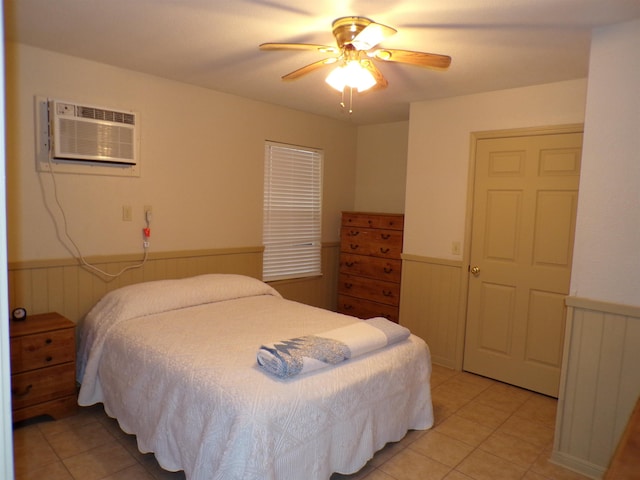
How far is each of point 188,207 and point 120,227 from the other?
22.9 inches

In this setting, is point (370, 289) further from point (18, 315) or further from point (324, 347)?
point (18, 315)

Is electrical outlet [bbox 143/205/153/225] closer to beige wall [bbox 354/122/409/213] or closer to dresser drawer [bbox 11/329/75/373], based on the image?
dresser drawer [bbox 11/329/75/373]

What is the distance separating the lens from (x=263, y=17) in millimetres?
2248

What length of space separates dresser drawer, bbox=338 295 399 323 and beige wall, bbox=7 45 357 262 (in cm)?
122

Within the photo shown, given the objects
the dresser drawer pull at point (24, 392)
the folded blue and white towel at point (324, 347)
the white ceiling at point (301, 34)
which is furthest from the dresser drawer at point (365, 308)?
the dresser drawer pull at point (24, 392)

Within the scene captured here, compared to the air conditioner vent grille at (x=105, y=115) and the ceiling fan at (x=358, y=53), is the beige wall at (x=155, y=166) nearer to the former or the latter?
the air conditioner vent grille at (x=105, y=115)

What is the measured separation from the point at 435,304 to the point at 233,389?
2.47m

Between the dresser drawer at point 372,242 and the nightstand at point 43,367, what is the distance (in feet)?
8.80

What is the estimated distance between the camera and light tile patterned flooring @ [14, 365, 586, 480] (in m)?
2.31

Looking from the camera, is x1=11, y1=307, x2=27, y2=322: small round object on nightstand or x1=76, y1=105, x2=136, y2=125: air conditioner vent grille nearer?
x1=11, y1=307, x2=27, y2=322: small round object on nightstand

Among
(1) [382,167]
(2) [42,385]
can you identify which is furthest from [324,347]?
(1) [382,167]

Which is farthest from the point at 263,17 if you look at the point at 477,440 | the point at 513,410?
the point at 513,410

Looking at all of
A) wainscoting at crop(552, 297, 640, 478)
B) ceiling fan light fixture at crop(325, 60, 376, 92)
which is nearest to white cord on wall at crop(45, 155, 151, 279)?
ceiling fan light fixture at crop(325, 60, 376, 92)

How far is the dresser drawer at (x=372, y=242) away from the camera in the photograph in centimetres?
423
